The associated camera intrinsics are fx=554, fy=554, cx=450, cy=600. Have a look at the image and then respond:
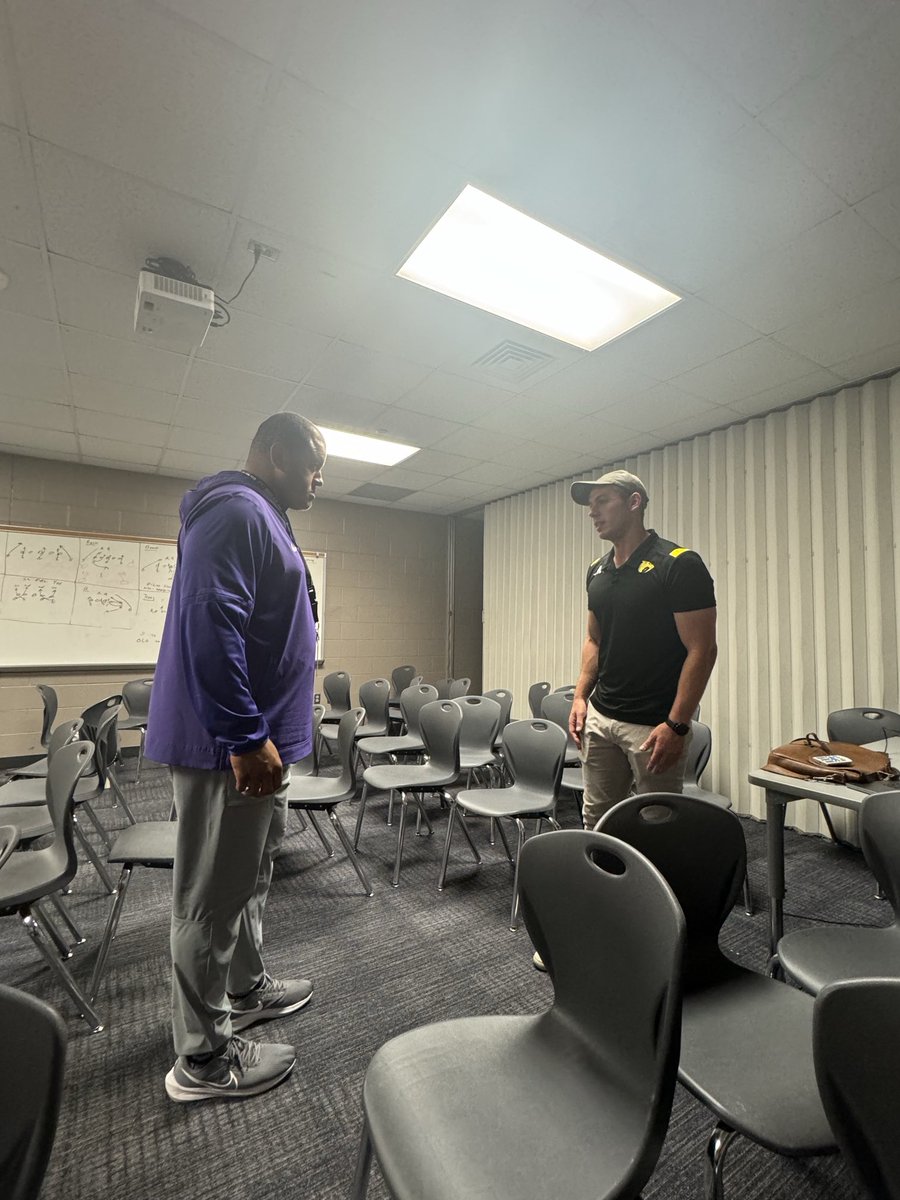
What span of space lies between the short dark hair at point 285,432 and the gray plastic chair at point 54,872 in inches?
49.5

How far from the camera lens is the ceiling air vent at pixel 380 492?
5.96 metres

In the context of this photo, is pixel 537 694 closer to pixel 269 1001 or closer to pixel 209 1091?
pixel 269 1001

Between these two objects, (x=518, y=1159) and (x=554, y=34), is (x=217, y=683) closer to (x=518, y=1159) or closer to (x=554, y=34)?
(x=518, y=1159)

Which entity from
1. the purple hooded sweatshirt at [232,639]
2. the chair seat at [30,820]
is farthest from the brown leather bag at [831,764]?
the chair seat at [30,820]

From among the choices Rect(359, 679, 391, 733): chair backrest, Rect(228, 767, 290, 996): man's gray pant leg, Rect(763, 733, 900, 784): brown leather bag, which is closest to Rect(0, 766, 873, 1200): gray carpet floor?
Rect(228, 767, 290, 996): man's gray pant leg

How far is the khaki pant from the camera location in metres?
1.87

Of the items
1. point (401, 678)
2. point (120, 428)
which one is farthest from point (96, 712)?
point (401, 678)

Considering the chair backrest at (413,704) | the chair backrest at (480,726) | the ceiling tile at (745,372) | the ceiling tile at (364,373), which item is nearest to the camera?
the ceiling tile at (745,372)

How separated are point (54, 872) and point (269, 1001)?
0.79m

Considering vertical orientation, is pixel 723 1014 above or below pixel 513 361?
below

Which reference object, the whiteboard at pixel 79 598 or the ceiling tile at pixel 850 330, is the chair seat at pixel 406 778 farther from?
the whiteboard at pixel 79 598

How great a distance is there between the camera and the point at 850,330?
8.96ft

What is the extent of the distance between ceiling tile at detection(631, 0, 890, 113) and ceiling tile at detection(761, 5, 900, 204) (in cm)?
5

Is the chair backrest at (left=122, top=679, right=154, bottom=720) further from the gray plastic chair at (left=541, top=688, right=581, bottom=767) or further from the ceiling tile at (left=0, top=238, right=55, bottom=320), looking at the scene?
the gray plastic chair at (left=541, top=688, right=581, bottom=767)
